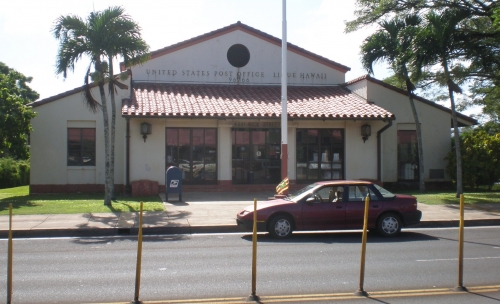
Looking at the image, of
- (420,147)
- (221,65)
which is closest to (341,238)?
(420,147)

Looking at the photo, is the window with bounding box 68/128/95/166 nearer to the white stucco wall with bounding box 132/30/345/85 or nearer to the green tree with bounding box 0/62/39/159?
the green tree with bounding box 0/62/39/159

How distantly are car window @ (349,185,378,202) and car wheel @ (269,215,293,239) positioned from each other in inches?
67.2

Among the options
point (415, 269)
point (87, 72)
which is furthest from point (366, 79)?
point (415, 269)

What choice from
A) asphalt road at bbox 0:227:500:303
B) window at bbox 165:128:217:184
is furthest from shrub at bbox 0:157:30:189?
asphalt road at bbox 0:227:500:303

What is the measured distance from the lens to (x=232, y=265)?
9.69 m

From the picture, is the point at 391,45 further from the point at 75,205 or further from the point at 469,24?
the point at 75,205

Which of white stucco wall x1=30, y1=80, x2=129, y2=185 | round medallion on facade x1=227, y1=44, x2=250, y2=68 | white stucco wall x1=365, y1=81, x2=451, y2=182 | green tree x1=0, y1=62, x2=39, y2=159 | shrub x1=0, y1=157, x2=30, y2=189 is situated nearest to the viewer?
green tree x1=0, y1=62, x2=39, y2=159

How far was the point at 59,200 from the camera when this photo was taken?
2000cm

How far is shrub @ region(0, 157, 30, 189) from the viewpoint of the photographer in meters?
34.8

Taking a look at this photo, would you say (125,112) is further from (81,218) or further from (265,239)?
(265,239)

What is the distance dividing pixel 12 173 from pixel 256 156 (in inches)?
791

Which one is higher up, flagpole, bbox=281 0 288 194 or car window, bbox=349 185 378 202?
flagpole, bbox=281 0 288 194

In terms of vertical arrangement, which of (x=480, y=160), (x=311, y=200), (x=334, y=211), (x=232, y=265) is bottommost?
(x=232, y=265)

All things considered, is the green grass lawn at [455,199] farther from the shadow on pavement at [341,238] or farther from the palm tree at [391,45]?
the shadow on pavement at [341,238]
